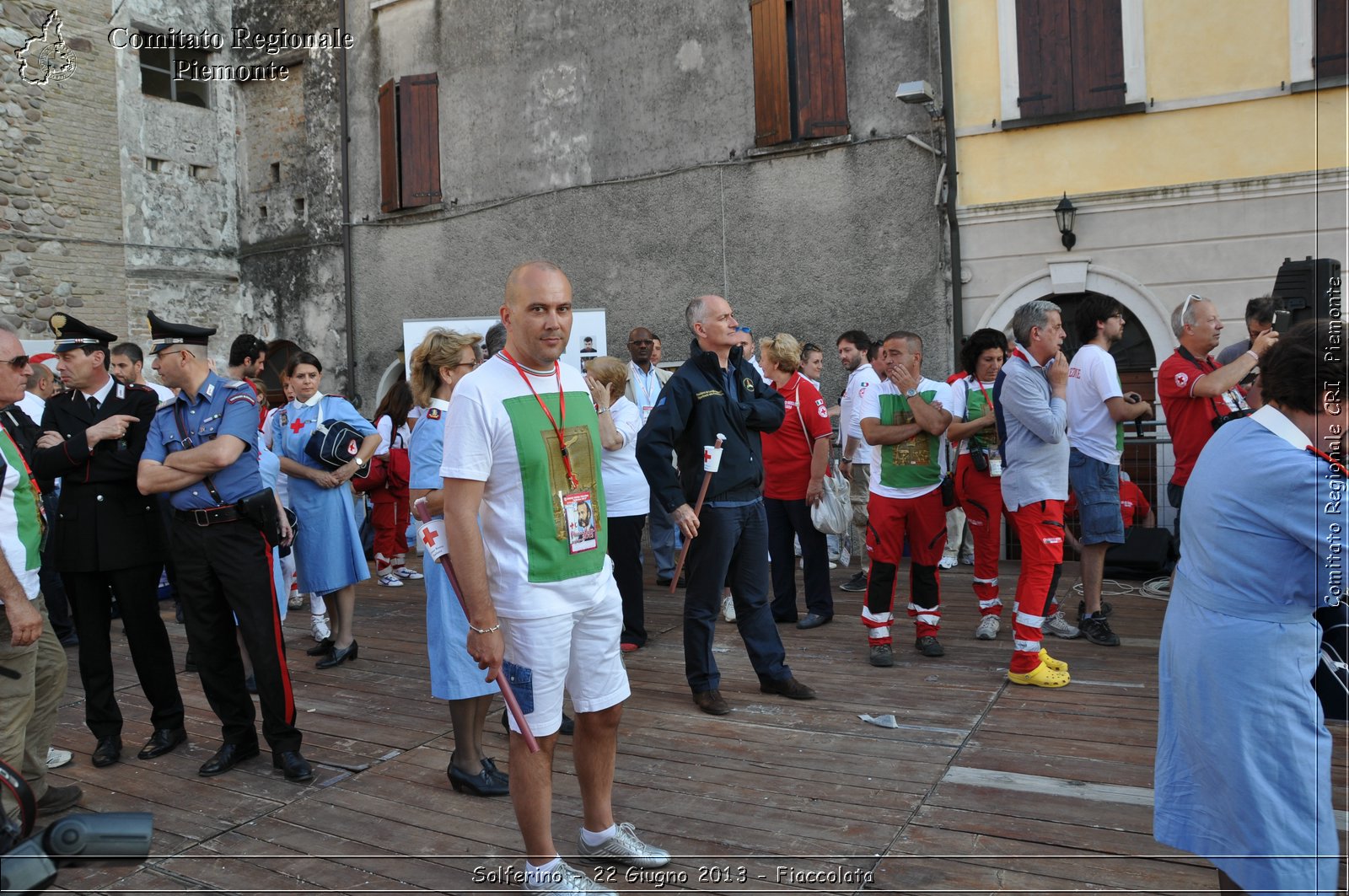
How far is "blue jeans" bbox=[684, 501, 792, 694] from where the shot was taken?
5234 mm

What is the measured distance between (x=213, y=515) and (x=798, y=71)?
29.8ft

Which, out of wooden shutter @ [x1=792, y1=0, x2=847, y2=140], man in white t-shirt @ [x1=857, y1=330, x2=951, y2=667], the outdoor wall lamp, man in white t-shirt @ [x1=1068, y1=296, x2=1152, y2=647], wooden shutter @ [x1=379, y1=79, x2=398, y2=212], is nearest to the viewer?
man in white t-shirt @ [x1=857, y1=330, x2=951, y2=667]

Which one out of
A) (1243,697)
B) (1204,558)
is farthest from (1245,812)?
(1204,558)

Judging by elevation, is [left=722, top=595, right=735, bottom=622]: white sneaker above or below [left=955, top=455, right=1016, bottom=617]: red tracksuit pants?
below

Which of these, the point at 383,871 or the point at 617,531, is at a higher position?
the point at 617,531

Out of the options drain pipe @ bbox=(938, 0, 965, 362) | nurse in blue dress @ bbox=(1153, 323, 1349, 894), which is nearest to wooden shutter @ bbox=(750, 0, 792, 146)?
drain pipe @ bbox=(938, 0, 965, 362)

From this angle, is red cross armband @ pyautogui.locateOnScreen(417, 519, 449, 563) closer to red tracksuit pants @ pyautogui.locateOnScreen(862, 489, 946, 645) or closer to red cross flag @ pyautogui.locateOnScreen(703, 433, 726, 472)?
red cross flag @ pyautogui.locateOnScreen(703, 433, 726, 472)

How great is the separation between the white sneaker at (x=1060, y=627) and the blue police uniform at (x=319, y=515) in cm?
439

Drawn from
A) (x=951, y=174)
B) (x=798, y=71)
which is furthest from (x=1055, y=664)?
(x=798, y=71)

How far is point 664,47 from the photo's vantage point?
12742 millimetres

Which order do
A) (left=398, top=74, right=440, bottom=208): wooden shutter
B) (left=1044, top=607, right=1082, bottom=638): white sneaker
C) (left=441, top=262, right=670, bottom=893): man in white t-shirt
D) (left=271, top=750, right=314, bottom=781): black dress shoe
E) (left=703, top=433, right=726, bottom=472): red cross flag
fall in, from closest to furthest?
(left=441, top=262, right=670, bottom=893): man in white t-shirt, (left=271, top=750, right=314, bottom=781): black dress shoe, (left=703, top=433, right=726, bottom=472): red cross flag, (left=1044, top=607, right=1082, bottom=638): white sneaker, (left=398, top=74, right=440, bottom=208): wooden shutter

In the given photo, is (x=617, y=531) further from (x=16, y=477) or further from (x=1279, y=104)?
(x=1279, y=104)

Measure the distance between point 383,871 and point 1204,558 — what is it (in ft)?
9.26

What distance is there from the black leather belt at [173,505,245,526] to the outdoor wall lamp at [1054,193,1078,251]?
8447mm
